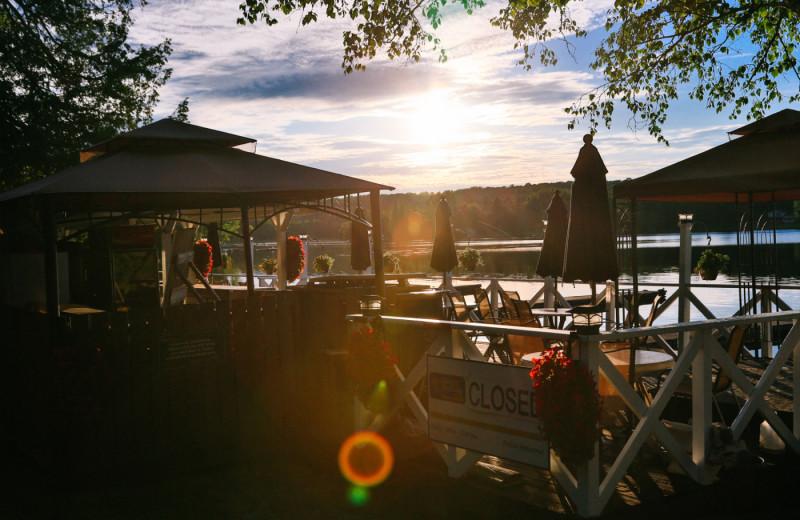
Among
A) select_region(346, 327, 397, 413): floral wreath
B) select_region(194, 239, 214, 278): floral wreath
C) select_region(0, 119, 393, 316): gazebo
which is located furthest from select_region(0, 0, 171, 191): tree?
Answer: select_region(346, 327, 397, 413): floral wreath

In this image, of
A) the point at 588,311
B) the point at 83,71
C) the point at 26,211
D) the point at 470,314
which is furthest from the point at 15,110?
the point at 588,311

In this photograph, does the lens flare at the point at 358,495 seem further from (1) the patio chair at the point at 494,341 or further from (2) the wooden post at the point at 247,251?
(1) the patio chair at the point at 494,341

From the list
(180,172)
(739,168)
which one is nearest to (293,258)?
(180,172)

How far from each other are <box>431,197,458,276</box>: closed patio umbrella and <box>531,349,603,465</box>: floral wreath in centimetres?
932

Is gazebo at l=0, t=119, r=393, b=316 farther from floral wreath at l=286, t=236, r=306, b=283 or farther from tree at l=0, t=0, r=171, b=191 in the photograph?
tree at l=0, t=0, r=171, b=191

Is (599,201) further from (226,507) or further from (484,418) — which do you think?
(226,507)

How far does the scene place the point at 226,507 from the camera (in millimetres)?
4875

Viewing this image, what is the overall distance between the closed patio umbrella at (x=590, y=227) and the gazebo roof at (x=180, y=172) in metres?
2.38

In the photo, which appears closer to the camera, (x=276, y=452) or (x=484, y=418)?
(x=484, y=418)

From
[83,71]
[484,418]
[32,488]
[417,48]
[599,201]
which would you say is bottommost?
[32,488]

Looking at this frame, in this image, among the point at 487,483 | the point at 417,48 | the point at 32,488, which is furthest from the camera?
the point at 417,48

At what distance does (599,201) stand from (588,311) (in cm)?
222

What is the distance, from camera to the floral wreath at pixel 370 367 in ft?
17.9

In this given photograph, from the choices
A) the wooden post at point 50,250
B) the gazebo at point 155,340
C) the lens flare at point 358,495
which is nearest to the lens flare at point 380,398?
the lens flare at point 358,495
